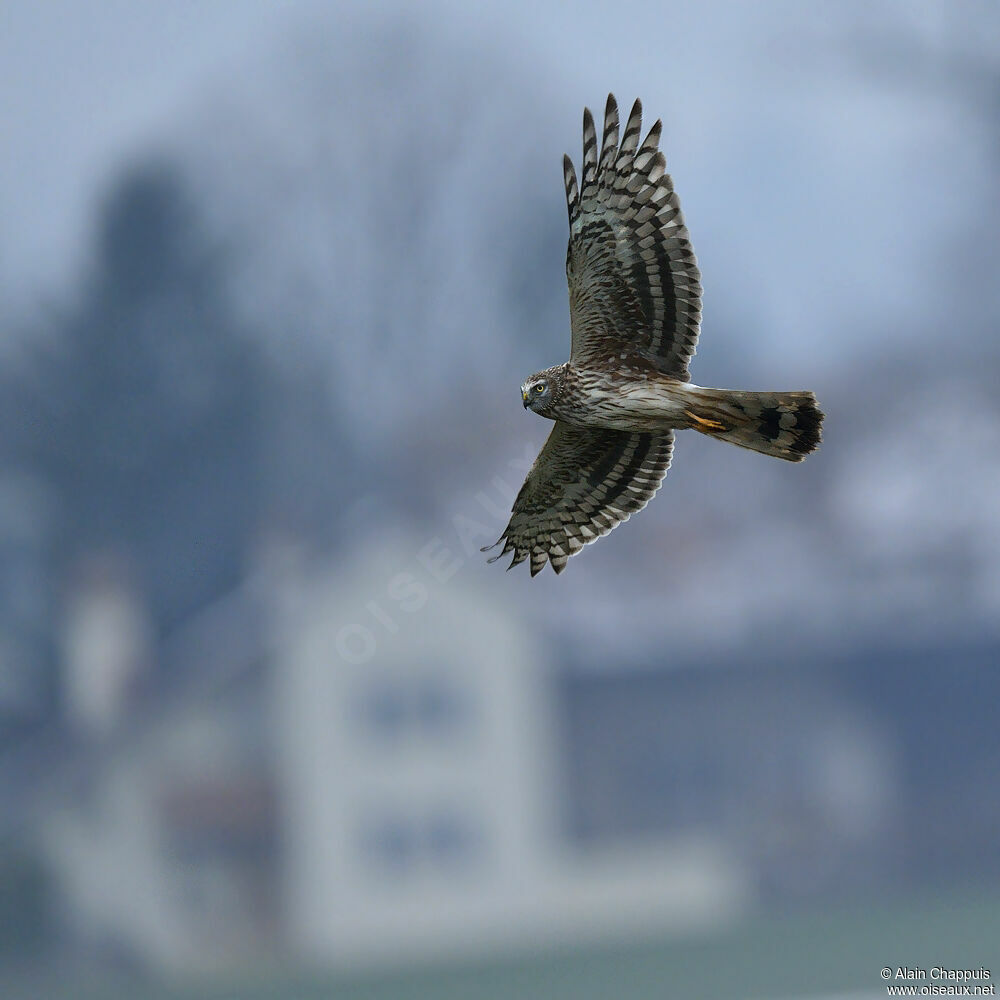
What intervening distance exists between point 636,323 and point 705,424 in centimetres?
46

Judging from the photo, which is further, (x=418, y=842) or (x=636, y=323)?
(x=418, y=842)

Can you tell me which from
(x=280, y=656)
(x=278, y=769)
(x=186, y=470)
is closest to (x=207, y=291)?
(x=186, y=470)

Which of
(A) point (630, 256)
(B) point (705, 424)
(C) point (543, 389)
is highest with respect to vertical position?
(A) point (630, 256)

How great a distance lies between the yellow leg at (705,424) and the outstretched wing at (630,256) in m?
0.17

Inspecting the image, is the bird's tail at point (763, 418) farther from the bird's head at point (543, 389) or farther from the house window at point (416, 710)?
the house window at point (416, 710)

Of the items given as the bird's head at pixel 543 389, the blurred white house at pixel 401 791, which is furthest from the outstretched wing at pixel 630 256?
the blurred white house at pixel 401 791

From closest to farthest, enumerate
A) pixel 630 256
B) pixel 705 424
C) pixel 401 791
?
pixel 705 424 < pixel 630 256 < pixel 401 791

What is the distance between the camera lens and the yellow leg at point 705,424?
5.21 metres

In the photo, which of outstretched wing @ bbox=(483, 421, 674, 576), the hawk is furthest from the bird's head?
outstretched wing @ bbox=(483, 421, 674, 576)

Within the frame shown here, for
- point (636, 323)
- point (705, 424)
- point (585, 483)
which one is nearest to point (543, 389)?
point (636, 323)

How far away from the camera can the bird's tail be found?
5.23 meters

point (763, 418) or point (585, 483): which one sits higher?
point (585, 483)

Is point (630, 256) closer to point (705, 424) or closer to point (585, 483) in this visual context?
point (705, 424)

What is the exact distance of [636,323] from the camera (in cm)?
541
